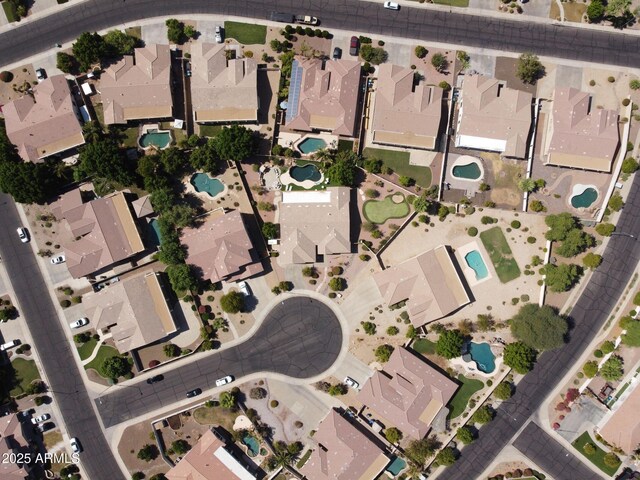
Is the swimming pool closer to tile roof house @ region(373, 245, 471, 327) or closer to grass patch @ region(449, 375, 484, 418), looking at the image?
tile roof house @ region(373, 245, 471, 327)

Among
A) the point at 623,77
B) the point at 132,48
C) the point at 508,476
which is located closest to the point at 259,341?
the point at 508,476

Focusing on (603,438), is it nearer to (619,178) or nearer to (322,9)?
(619,178)

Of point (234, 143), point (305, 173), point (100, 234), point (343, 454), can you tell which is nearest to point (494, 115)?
point (305, 173)

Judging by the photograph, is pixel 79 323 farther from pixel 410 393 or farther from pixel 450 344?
pixel 450 344

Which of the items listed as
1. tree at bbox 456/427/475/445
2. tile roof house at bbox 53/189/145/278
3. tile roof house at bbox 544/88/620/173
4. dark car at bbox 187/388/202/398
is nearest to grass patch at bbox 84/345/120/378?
tile roof house at bbox 53/189/145/278

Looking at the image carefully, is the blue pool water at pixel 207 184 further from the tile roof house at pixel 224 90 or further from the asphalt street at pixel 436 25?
the asphalt street at pixel 436 25

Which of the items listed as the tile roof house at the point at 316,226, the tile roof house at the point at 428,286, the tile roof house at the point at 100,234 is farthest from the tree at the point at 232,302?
the tile roof house at the point at 428,286
